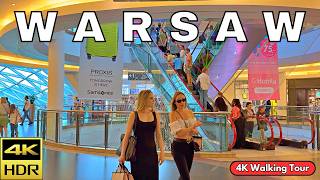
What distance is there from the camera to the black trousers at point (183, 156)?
5.12 metres

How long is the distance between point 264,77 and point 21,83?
31379 millimetres

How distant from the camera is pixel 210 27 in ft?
51.5

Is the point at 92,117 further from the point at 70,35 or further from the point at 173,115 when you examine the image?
the point at 70,35

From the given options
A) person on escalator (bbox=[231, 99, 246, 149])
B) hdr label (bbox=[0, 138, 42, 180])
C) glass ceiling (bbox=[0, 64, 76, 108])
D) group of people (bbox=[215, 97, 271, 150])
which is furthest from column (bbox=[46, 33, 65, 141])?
glass ceiling (bbox=[0, 64, 76, 108])

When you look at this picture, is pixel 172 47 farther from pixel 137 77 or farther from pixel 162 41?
pixel 137 77

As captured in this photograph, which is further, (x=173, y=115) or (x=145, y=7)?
(x=145, y=7)

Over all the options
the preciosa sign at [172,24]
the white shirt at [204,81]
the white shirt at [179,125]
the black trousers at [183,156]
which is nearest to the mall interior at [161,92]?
the preciosa sign at [172,24]

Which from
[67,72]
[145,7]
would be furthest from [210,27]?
[67,72]

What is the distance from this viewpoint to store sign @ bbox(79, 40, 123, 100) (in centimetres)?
1040

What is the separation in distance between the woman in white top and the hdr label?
79.5 inches

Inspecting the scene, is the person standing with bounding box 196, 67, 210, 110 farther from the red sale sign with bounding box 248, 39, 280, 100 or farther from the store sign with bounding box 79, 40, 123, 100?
the store sign with bounding box 79, 40, 123, 100

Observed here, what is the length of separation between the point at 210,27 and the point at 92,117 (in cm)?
680

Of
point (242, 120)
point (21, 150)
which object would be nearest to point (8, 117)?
point (242, 120)

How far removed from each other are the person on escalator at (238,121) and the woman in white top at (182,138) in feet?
20.1
